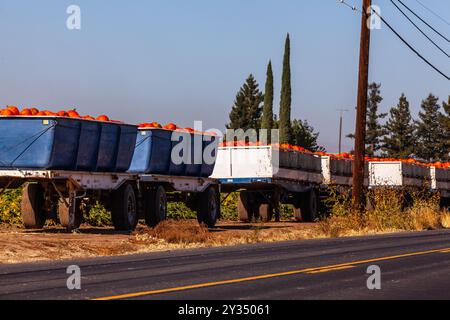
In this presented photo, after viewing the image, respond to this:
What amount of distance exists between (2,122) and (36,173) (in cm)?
149

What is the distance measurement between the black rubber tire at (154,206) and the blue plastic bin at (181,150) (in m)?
0.78

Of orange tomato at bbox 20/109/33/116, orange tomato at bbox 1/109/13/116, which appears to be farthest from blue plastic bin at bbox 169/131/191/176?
orange tomato at bbox 1/109/13/116

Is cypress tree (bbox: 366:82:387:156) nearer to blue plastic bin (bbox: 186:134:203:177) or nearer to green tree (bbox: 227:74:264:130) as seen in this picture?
green tree (bbox: 227:74:264:130)

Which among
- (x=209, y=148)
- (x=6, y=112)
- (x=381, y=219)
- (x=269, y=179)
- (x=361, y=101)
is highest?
(x=361, y=101)

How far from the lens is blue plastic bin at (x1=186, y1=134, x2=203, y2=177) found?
28883 millimetres

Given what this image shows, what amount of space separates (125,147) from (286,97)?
59.9 m

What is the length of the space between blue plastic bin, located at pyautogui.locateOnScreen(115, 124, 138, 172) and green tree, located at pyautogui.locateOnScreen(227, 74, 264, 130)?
3652 inches

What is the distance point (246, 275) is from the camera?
13719 mm

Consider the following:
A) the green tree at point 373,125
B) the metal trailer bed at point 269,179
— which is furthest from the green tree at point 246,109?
the metal trailer bed at point 269,179

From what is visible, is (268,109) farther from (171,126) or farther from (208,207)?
(171,126)

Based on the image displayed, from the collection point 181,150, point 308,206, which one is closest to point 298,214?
point 308,206

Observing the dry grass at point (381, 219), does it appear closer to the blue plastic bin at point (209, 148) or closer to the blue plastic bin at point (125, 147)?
the blue plastic bin at point (209, 148)
